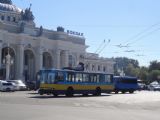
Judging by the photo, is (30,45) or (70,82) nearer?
(70,82)

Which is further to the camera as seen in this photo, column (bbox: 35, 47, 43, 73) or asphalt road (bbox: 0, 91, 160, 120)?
column (bbox: 35, 47, 43, 73)

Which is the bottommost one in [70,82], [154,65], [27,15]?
[70,82]

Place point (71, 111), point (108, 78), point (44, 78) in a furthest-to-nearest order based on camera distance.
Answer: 1. point (108, 78)
2. point (44, 78)
3. point (71, 111)

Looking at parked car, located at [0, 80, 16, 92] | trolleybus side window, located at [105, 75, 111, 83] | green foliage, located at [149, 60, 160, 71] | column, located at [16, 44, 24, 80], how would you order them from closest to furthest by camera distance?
trolleybus side window, located at [105, 75, 111, 83] → parked car, located at [0, 80, 16, 92] → column, located at [16, 44, 24, 80] → green foliage, located at [149, 60, 160, 71]

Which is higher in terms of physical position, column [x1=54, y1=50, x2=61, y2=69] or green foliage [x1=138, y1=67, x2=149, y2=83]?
column [x1=54, y1=50, x2=61, y2=69]

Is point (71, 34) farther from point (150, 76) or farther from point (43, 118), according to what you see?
point (43, 118)

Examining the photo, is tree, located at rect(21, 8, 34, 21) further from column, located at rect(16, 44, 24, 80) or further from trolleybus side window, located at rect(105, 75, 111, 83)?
trolleybus side window, located at rect(105, 75, 111, 83)

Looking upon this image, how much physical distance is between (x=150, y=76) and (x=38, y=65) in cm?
4018

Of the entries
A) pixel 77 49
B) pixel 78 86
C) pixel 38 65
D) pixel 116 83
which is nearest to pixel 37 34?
pixel 38 65

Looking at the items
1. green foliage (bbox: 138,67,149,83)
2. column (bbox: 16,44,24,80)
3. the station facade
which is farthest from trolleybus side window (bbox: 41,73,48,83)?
green foliage (bbox: 138,67,149,83)

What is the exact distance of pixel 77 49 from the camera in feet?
342

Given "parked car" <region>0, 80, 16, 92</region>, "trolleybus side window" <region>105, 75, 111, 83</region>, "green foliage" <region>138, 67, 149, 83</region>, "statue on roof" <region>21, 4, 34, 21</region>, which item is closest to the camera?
"trolleybus side window" <region>105, 75, 111, 83</region>

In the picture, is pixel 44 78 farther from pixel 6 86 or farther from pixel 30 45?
pixel 30 45

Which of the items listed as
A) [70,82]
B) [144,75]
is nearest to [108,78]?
[70,82]
